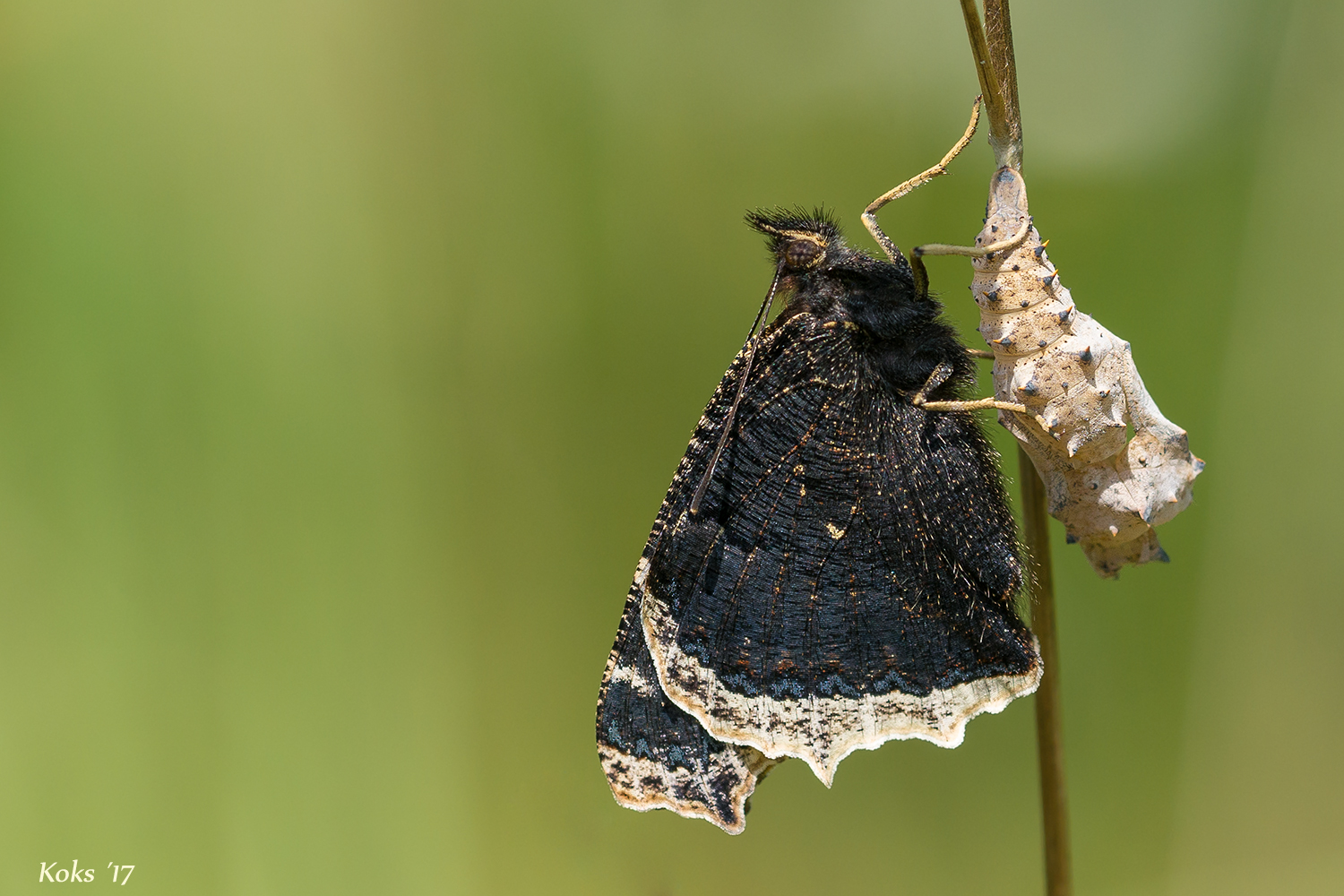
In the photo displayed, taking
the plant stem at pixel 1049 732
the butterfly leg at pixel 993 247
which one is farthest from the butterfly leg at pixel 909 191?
the plant stem at pixel 1049 732

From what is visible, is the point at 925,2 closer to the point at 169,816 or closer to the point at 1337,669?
the point at 1337,669

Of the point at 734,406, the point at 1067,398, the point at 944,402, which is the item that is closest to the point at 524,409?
the point at 734,406

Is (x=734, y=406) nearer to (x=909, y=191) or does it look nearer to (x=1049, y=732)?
(x=909, y=191)

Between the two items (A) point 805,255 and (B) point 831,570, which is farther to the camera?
(A) point 805,255

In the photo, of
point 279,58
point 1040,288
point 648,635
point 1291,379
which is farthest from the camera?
point 279,58

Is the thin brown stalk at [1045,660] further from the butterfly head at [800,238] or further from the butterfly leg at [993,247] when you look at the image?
the butterfly head at [800,238]

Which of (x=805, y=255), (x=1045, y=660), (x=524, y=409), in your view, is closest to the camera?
(x=1045, y=660)

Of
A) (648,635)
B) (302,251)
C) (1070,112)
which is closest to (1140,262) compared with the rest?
(1070,112)
